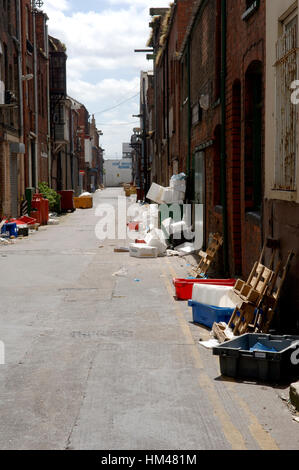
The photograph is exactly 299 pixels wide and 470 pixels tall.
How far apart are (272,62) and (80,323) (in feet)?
14.5

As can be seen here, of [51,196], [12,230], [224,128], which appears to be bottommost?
[12,230]

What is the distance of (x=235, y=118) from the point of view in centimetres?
1091

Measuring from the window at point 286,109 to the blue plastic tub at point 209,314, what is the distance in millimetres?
1761

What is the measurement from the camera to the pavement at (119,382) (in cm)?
458

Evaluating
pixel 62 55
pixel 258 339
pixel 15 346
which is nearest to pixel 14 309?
pixel 15 346

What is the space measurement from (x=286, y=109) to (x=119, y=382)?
12.9ft

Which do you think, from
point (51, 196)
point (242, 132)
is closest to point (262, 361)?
point (242, 132)

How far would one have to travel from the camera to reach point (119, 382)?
19.4 feet

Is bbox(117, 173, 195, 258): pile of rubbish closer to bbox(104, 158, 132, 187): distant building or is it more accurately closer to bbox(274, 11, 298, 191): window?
bbox(274, 11, 298, 191): window

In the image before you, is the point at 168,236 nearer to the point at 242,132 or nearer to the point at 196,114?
the point at 196,114

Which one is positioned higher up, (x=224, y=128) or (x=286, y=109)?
(x=224, y=128)

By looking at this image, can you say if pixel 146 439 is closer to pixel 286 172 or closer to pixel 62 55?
pixel 286 172

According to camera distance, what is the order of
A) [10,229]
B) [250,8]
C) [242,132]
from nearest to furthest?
[250,8], [242,132], [10,229]

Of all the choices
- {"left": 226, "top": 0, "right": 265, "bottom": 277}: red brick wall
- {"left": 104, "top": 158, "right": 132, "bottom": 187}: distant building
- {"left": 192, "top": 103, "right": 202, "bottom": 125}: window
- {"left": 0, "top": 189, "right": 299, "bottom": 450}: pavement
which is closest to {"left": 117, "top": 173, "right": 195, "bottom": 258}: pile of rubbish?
{"left": 192, "top": 103, "right": 202, "bottom": 125}: window
